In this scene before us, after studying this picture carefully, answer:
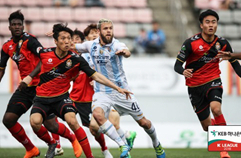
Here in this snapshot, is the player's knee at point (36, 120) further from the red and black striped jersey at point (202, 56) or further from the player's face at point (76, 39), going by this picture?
the red and black striped jersey at point (202, 56)

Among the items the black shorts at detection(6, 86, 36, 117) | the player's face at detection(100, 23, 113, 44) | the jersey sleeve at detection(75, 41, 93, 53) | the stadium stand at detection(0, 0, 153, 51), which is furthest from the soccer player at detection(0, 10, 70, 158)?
the stadium stand at detection(0, 0, 153, 51)

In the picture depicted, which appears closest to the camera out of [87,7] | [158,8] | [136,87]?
[136,87]

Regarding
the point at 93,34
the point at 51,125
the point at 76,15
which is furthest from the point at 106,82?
the point at 76,15

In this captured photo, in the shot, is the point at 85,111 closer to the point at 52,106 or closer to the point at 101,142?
the point at 101,142

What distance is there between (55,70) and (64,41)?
526 millimetres

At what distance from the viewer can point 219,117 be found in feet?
27.4

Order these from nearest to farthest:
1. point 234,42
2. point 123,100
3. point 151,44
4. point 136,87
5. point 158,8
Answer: point 123,100, point 136,87, point 151,44, point 234,42, point 158,8

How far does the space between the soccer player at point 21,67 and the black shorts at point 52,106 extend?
0.54 meters

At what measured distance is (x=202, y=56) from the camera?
8.71 m

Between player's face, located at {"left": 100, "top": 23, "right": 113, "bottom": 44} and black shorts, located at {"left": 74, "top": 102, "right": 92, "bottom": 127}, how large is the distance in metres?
2.15

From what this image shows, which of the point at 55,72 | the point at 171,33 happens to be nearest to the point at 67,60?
the point at 55,72

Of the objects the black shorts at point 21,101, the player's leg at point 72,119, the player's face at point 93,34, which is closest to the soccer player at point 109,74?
the player's leg at point 72,119

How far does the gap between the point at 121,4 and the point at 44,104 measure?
40.0 ft

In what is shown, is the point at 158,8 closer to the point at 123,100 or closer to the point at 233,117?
the point at 233,117
